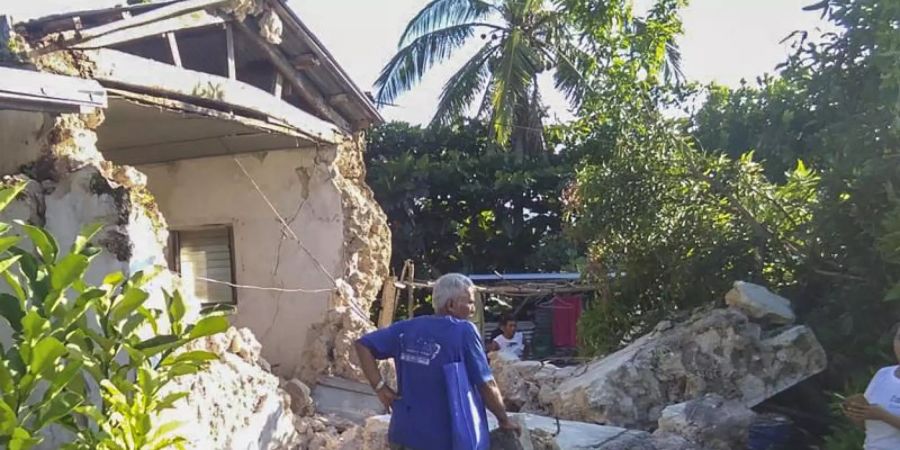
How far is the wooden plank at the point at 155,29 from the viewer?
18.7 ft

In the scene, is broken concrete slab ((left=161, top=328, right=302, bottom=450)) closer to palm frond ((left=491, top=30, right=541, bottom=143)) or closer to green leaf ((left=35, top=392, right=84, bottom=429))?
green leaf ((left=35, top=392, right=84, bottom=429))

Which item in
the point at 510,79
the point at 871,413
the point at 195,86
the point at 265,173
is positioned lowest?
the point at 871,413

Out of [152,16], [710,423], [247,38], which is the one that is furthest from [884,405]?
[247,38]

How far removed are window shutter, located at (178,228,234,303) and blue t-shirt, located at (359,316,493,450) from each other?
474cm

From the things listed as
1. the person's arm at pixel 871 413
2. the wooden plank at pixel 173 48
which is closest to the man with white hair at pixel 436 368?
the person's arm at pixel 871 413

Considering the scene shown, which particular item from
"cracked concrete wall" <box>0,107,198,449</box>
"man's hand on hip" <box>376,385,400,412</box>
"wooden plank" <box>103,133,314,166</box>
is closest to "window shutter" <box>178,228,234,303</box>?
"wooden plank" <box>103,133,314,166</box>

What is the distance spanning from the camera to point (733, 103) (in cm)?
1451

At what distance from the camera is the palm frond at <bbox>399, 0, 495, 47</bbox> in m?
18.4

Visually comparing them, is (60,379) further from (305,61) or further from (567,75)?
(567,75)

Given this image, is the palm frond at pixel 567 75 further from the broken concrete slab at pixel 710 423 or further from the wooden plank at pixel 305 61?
the broken concrete slab at pixel 710 423

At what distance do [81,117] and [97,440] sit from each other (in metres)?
2.75

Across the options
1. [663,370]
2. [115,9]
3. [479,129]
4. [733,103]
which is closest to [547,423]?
[663,370]

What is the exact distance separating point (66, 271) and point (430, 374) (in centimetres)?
159

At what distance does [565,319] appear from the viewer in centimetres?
1448
